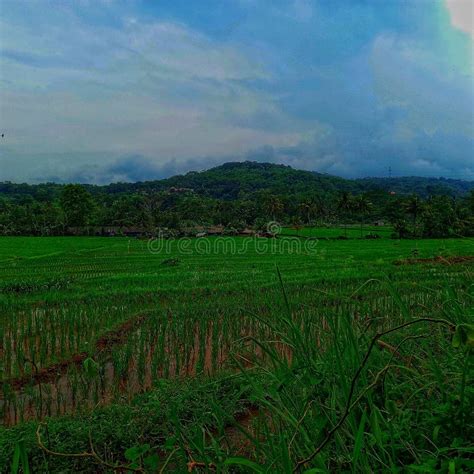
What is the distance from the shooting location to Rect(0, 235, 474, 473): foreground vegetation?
1.44 m

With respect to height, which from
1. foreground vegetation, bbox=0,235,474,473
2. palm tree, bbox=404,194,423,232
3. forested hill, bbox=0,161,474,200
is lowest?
foreground vegetation, bbox=0,235,474,473

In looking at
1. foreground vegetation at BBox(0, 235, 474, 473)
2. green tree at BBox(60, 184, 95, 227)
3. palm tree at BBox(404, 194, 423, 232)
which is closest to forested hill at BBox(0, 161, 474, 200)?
green tree at BBox(60, 184, 95, 227)

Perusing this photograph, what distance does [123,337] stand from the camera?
8203 millimetres

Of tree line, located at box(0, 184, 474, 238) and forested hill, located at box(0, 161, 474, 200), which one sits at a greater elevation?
forested hill, located at box(0, 161, 474, 200)

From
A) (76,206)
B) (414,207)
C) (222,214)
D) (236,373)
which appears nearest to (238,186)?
(222,214)

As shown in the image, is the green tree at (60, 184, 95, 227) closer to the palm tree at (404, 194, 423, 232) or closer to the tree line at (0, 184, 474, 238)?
the tree line at (0, 184, 474, 238)

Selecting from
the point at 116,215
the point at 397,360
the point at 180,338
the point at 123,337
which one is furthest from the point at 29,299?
the point at 116,215

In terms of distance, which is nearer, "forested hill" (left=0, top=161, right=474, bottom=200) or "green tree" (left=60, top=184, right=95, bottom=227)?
"green tree" (left=60, top=184, right=95, bottom=227)

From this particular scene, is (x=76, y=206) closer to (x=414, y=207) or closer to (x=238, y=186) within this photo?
(x=414, y=207)

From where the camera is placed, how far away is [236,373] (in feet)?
11.7

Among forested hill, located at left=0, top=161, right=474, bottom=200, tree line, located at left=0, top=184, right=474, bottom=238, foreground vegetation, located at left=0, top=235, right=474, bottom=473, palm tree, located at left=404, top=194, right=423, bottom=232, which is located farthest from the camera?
forested hill, located at left=0, top=161, right=474, bottom=200

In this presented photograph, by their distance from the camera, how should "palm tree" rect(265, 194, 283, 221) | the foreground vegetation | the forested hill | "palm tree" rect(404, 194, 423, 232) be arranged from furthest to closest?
the forested hill → "palm tree" rect(265, 194, 283, 221) → "palm tree" rect(404, 194, 423, 232) → the foreground vegetation

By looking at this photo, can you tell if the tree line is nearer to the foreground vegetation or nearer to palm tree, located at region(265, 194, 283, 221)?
palm tree, located at region(265, 194, 283, 221)

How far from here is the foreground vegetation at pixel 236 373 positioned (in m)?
1.44
